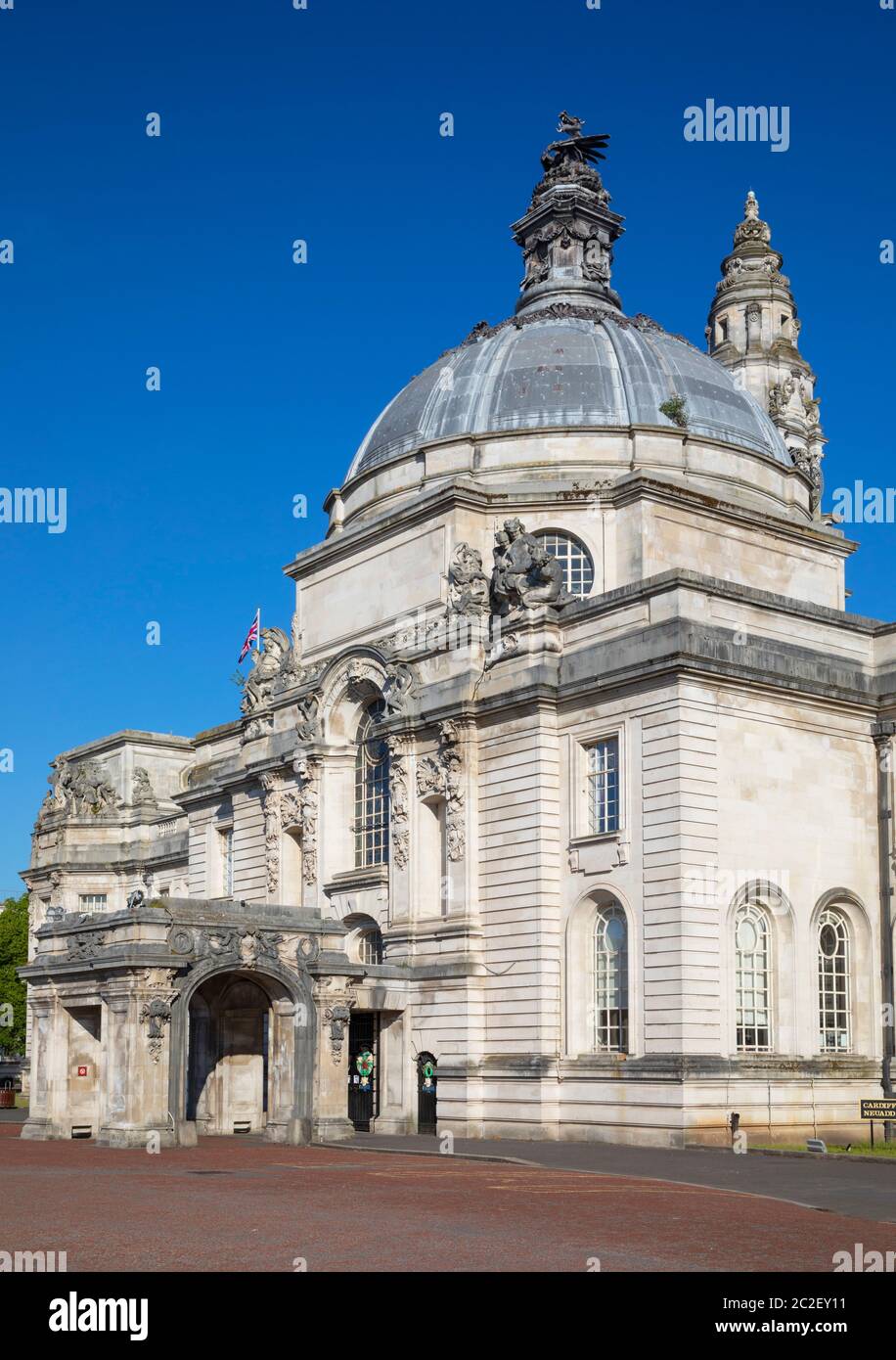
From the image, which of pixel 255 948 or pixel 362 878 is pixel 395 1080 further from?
pixel 255 948

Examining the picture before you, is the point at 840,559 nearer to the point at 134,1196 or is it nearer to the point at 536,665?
the point at 536,665

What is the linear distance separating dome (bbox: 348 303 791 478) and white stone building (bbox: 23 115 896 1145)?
188 millimetres

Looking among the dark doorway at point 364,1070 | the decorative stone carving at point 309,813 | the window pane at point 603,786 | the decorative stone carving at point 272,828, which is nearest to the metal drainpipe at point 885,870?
the window pane at point 603,786

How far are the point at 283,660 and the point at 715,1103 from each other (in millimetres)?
23665

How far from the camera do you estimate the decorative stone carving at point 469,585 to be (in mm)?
45000

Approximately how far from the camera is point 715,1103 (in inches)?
1420

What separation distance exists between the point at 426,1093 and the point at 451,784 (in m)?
8.24

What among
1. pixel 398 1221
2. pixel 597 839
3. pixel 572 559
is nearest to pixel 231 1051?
pixel 597 839

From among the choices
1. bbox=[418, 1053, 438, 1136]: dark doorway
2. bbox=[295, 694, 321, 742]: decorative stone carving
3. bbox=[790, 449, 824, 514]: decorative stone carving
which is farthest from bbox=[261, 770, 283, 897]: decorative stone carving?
bbox=[790, 449, 824, 514]: decorative stone carving

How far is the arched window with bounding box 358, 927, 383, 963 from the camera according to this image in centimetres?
4722

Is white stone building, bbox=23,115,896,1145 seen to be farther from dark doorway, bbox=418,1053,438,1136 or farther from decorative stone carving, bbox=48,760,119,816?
decorative stone carving, bbox=48,760,119,816

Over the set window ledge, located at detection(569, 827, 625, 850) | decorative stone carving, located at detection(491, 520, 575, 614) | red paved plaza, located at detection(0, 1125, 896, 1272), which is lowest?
red paved plaza, located at detection(0, 1125, 896, 1272)

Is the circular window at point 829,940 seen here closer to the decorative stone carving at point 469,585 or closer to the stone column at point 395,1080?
the stone column at point 395,1080
